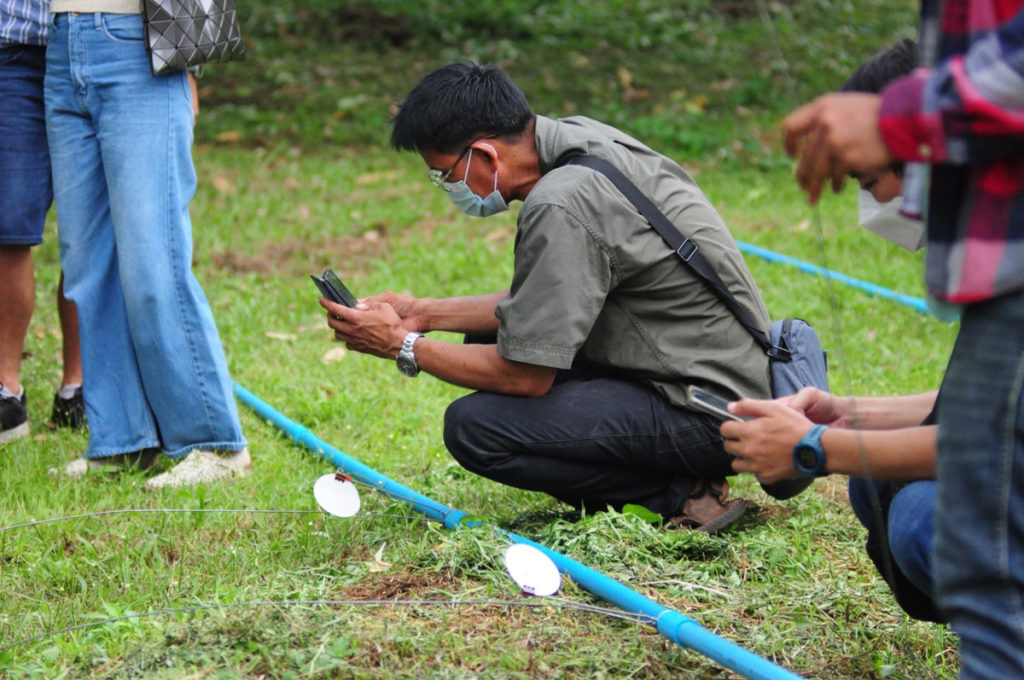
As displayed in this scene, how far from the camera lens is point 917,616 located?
243 cm

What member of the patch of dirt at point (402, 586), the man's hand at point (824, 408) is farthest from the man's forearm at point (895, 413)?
the patch of dirt at point (402, 586)

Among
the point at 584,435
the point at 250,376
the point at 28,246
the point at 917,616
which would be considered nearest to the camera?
the point at 917,616

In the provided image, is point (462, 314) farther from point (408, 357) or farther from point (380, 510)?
point (380, 510)

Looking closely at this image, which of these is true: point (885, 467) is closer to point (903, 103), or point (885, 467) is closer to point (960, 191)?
point (960, 191)

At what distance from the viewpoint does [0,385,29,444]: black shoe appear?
4047mm

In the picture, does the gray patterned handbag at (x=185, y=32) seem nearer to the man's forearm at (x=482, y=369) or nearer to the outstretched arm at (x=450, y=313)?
the outstretched arm at (x=450, y=313)

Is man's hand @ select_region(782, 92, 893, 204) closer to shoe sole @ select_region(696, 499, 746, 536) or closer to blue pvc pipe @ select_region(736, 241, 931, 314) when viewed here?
shoe sole @ select_region(696, 499, 746, 536)

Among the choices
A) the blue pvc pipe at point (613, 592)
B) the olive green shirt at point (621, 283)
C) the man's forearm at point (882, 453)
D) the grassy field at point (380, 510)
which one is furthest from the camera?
the olive green shirt at point (621, 283)

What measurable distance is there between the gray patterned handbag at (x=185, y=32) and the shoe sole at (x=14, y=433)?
138cm

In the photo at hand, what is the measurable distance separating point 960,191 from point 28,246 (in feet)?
10.8

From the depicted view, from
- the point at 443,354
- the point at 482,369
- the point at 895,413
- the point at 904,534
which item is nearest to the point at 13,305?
the point at 443,354

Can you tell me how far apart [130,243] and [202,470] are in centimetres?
74

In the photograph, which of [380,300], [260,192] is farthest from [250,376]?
[260,192]

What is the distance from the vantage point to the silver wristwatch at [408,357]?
319cm
